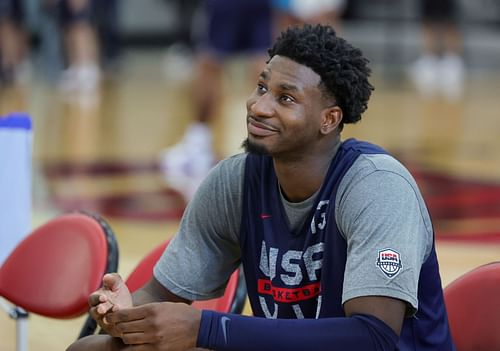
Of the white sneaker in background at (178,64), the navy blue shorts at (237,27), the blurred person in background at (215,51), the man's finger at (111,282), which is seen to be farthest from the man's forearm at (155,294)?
the white sneaker in background at (178,64)

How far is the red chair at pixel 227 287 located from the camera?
3.06 metres

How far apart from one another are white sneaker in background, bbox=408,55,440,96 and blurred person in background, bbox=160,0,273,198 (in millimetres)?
4917

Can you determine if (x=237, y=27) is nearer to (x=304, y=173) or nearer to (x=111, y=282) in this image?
(x=304, y=173)

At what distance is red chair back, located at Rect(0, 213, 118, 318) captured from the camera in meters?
3.20

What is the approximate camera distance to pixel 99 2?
13.2 m

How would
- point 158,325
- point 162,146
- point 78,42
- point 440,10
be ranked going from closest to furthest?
point 158,325 → point 162,146 → point 78,42 → point 440,10

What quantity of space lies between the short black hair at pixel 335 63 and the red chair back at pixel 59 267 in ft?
2.93

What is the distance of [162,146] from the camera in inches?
346

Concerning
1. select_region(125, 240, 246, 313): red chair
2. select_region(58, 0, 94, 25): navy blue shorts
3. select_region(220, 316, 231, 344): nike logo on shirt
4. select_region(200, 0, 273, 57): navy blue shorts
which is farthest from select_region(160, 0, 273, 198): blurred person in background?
select_region(220, 316, 231, 344): nike logo on shirt

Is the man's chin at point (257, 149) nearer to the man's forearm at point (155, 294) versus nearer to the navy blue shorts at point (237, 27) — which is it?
the man's forearm at point (155, 294)

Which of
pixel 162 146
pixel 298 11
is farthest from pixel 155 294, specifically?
pixel 162 146

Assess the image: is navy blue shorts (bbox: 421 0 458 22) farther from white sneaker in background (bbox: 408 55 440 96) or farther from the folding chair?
the folding chair

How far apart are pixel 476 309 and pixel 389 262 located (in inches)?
17.0

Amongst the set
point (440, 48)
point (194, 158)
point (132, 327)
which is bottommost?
point (194, 158)
